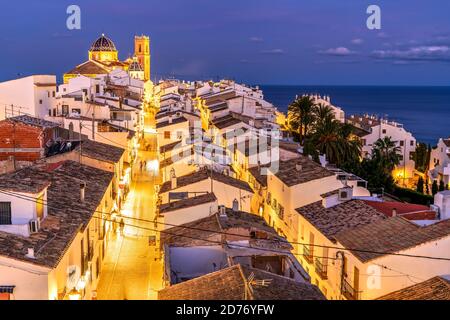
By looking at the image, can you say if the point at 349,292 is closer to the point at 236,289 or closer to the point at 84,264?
the point at 236,289

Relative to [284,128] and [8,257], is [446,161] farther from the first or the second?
[8,257]

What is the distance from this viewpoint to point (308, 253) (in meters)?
26.5

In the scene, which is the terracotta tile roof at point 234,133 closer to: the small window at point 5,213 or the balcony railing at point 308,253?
the balcony railing at point 308,253

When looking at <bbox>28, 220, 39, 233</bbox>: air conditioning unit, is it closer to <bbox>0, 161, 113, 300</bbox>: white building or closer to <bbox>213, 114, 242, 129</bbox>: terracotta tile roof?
<bbox>0, 161, 113, 300</bbox>: white building

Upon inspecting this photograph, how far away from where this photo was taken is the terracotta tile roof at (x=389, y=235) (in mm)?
19719

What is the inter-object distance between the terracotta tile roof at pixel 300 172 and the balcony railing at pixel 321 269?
648 cm

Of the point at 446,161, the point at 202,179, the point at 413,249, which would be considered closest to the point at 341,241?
the point at 413,249

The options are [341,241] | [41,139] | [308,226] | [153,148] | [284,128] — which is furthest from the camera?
[284,128]

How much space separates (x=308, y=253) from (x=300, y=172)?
713 cm

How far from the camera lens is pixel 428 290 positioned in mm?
17688

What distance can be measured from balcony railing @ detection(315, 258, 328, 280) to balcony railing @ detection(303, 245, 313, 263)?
920mm

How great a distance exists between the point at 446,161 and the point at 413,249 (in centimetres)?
4480

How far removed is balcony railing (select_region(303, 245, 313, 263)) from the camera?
26.1 m

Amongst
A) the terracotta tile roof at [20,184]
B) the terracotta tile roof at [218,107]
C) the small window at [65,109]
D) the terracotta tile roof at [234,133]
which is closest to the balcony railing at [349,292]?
the terracotta tile roof at [20,184]
